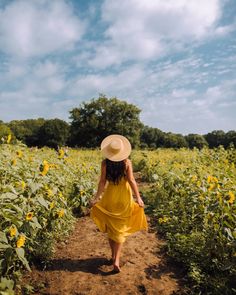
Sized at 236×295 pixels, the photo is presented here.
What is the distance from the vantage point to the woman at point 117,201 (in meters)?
3.38

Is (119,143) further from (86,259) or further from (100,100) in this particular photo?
(100,100)

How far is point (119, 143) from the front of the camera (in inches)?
135

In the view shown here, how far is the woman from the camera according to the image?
3.38 metres

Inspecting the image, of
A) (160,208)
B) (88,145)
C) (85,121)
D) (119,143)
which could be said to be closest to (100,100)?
(85,121)

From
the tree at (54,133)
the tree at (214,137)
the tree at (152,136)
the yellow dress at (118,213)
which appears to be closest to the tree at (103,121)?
the tree at (54,133)

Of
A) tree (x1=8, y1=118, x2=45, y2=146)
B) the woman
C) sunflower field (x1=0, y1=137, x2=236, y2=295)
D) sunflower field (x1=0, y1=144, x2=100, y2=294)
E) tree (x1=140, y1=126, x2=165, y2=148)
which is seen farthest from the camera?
tree (x1=140, y1=126, x2=165, y2=148)

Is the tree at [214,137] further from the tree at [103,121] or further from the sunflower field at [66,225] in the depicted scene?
the sunflower field at [66,225]

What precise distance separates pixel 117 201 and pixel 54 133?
38.8 meters

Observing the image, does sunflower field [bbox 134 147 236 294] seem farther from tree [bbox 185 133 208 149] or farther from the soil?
tree [bbox 185 133 208 149]

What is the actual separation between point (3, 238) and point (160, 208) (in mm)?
3741

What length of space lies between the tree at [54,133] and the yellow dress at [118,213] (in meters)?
36.8

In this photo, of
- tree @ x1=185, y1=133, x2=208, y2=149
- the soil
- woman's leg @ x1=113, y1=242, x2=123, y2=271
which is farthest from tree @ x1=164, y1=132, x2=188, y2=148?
woman's leg @ x1=113, y1=242, x2=123, y2=271

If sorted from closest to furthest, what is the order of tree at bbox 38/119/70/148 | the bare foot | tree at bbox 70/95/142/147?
the bare foot → tree at bbox 70/95/142/147 → tree at bbox 38/119/70/148

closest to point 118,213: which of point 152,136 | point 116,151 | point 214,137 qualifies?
point 116,151
